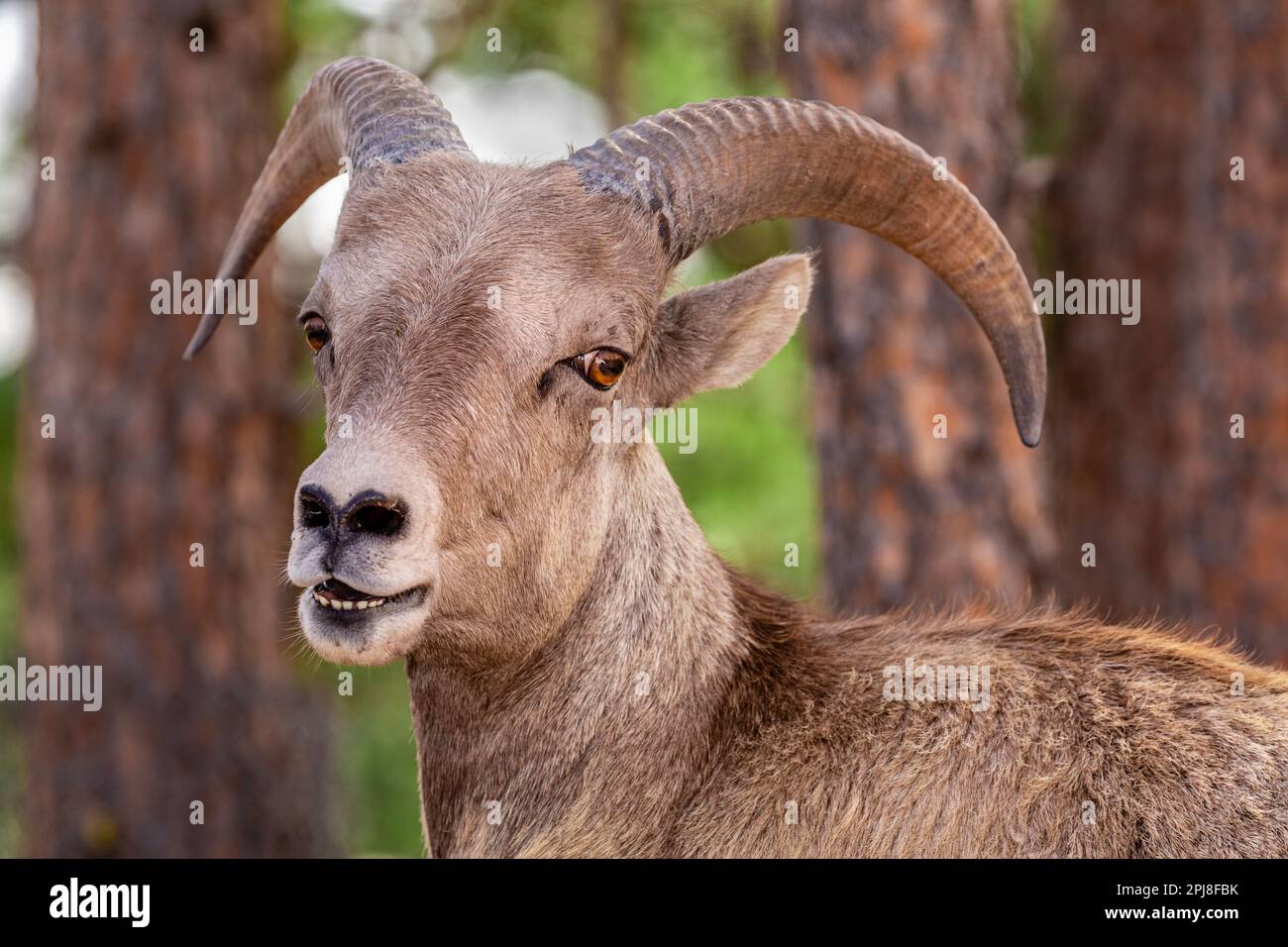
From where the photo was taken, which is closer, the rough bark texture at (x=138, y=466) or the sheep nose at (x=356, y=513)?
the sheep nose at (x=356, y=513)

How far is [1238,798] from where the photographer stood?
17.0ft

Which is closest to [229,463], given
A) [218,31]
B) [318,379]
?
[218,31]

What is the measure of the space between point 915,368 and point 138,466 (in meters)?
6.63

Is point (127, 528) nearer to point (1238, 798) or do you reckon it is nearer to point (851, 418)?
point (851, 418)

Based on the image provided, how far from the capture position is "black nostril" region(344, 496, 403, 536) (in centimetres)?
490

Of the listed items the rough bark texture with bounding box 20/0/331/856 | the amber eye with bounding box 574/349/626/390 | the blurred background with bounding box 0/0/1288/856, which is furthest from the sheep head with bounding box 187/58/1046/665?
the rough bark texture with bounding box 20/0/331/856

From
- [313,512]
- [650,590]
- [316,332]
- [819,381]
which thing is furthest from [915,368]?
[313,512]

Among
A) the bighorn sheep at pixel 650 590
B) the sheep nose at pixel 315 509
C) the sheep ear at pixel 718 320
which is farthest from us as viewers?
the sheep ear at pixel 718 320

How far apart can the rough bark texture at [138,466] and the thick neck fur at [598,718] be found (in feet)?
23.5

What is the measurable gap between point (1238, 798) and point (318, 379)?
381 cm

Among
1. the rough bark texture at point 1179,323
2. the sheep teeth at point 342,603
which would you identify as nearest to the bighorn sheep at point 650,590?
the sheep teeth at point 342,603

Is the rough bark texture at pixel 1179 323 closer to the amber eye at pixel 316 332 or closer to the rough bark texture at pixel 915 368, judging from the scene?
the rough bark texture at pixel 915 368

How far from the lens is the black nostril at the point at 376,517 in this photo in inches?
193
